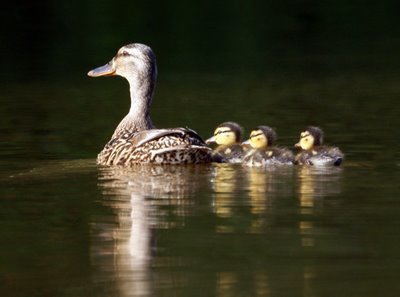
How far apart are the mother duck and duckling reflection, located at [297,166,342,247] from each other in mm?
853

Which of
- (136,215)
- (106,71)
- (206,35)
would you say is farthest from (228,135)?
(206,35)

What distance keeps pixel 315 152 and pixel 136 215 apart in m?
2.32

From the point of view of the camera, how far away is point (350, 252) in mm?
7652

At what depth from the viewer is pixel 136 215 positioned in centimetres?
894

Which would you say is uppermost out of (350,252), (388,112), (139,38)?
(139,38)

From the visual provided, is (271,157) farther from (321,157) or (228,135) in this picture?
(228,135)

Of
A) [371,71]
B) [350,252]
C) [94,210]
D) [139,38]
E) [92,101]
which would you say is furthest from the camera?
[139,38]

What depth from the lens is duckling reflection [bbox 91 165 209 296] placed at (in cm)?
740

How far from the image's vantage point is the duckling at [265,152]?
35.7ft

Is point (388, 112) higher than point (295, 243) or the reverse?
higher

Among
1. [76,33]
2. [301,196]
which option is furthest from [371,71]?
[301,196]

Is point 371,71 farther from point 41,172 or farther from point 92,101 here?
point 41,172

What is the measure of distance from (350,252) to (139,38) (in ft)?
46.9

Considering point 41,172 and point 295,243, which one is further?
point 41,172
